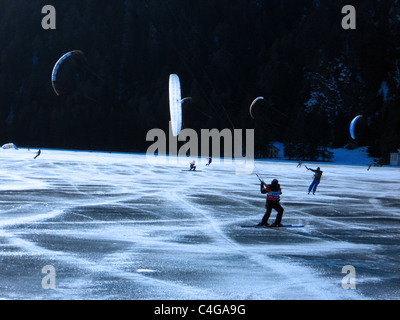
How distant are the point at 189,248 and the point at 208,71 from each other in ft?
453

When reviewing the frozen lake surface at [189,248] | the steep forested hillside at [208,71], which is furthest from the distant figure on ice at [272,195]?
the steep forested hillside at [208,71]

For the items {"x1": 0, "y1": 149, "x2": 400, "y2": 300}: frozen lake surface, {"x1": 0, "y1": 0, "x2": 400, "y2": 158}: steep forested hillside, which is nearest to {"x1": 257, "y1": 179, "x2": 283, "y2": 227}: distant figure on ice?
{"x1": 0, "y1": 149, "x2": 400, "y2": 300}: frozen lake surface

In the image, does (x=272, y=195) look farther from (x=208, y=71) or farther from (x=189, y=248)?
(x=208, y=71)

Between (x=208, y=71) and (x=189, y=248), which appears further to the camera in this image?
(x=208, y=71)

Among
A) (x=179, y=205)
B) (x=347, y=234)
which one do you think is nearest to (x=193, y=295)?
(x=347, y=234)

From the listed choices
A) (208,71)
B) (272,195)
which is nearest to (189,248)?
(272,195)

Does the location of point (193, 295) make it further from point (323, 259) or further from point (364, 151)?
point (364, 151)

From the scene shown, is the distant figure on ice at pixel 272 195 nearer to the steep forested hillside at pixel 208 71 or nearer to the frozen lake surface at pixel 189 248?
the frozen lake surface at pixel 189 248

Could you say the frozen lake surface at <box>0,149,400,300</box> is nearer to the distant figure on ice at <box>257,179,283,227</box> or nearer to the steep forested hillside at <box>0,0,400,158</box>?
the distant figure on ice at <box>257,179,283,227</box>

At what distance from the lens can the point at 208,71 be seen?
145 meters

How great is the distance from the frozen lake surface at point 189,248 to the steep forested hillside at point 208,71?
81.7 metres

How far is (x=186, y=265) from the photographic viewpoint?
8.62m

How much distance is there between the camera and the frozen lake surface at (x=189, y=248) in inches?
281
